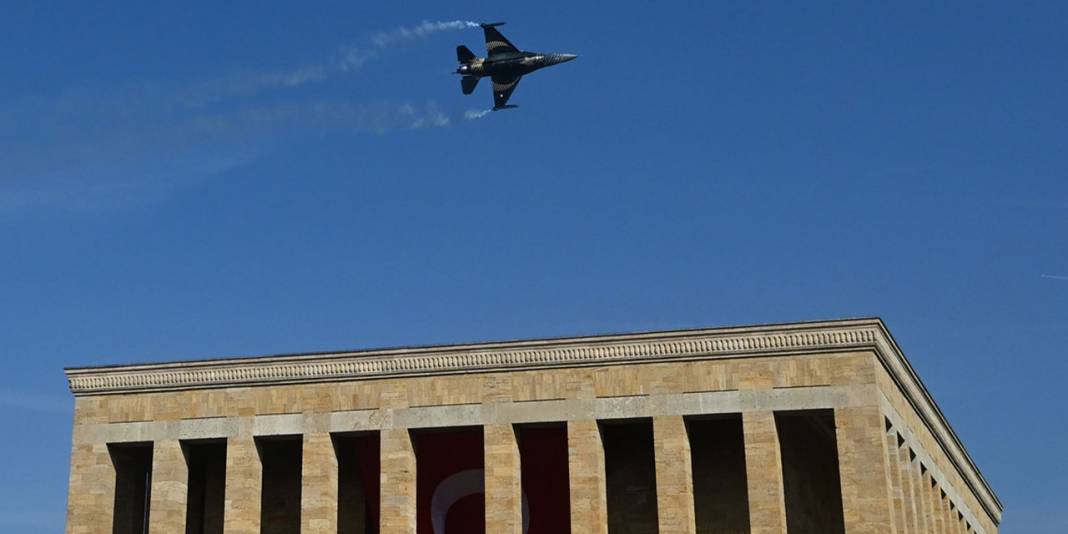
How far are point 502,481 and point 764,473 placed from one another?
739cm

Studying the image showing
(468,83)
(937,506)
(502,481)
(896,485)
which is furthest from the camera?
(468,83)

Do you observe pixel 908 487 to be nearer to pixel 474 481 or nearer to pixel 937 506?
pixel 937 506

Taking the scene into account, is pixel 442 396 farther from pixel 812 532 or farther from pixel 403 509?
pixel 812 532

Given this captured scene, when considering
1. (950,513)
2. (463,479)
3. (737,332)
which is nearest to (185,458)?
(463,479)

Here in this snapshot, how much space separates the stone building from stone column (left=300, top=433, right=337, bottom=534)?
0.06 meters

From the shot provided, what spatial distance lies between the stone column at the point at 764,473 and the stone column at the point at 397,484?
9.70 meters

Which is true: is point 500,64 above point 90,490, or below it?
above

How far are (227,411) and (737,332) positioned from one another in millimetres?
→ 15566

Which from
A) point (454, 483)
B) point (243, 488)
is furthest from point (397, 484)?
point (243, 488)

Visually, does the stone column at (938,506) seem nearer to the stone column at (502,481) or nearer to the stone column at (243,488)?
the stone column at (502,481)

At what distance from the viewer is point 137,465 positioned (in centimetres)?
4731

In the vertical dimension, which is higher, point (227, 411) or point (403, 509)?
point (227, 411)

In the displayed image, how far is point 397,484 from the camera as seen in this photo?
43.1 metres

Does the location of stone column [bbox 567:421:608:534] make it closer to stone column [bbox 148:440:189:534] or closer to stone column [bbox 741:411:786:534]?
stone column [bbox 741:411:786:534]
